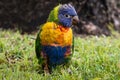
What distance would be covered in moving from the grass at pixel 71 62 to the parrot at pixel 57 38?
0.21 m

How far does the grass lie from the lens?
5732mm

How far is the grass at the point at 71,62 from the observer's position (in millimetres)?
5732

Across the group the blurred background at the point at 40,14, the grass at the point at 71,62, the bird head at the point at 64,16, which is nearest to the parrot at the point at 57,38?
the bird head at the point at 64,16

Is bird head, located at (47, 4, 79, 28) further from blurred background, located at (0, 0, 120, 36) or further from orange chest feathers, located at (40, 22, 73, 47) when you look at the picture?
blurred background, located at (0, 0, 120, 36)

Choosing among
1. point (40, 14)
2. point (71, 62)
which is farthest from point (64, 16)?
point (40, 14)

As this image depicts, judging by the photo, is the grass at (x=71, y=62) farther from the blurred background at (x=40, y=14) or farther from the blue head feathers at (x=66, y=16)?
the blurred background at (x=40, y=14)

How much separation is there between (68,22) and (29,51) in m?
1.27

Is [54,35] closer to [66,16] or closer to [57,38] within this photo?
[57,38]

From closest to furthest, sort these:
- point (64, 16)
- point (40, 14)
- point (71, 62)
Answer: point (64, 16), point (71, 62), point (40, 14)

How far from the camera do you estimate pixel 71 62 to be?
6.25m

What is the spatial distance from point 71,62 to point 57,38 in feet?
2.42

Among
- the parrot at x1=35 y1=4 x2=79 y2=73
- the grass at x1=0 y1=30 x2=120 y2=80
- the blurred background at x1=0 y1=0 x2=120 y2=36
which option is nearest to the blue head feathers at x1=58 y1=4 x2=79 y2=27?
the parrot at x1=35 y1=4 x2=79 y2=73

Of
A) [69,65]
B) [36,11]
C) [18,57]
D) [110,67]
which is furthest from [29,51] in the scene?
[36,11]

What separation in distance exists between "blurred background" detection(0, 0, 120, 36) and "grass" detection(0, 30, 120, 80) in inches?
77.9
